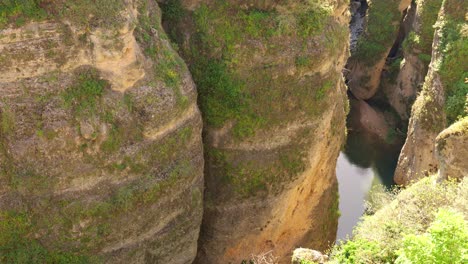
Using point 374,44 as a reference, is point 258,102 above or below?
above

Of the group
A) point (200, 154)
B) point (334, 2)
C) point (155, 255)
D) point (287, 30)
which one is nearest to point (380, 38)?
point (334, 2)

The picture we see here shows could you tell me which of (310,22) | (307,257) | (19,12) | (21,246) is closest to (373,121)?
(310,22)

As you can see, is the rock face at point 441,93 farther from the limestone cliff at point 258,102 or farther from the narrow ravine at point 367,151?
the limestone cliff at point 258,102

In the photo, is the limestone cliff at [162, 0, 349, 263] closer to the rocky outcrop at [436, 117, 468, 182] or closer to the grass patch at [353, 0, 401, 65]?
the rocky outcrop at [436, 117, 468, 182]

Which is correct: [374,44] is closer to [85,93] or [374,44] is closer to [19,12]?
[85,93]

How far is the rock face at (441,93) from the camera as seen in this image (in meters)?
19.8

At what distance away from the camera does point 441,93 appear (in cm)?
2059

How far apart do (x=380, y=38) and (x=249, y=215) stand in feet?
63.4

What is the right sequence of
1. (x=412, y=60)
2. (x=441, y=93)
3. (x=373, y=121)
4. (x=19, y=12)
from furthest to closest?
1. (x=373, y=121)
2. (x=412, y=60)
3. (x=441, y=93)
4. (x=19, y=12)

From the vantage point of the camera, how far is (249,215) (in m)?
16.8

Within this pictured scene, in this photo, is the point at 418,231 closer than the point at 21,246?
Yes

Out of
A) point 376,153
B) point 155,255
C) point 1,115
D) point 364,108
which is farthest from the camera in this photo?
point 364,108

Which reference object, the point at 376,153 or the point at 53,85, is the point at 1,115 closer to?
the point at 53,85

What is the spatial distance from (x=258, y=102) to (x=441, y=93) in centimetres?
917
